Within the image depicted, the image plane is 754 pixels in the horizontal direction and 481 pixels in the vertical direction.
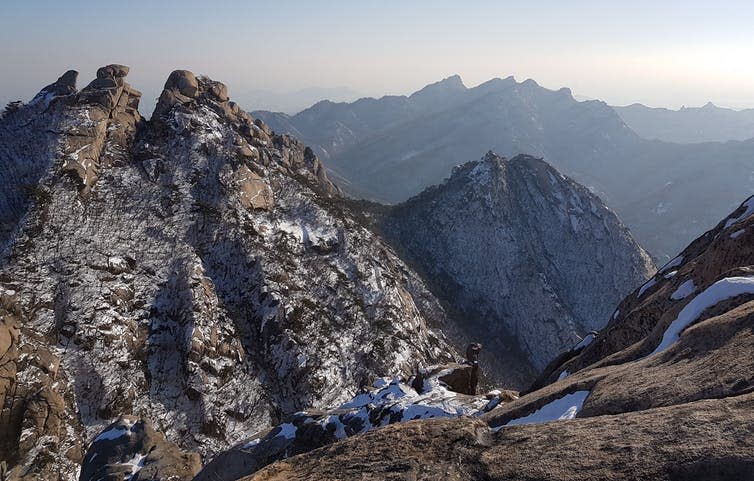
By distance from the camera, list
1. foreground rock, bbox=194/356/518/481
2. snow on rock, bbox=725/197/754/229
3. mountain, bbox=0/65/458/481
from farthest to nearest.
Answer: mountain, bbox=0/65/458/481 → snow on rock, bbox=725/197/754/229 → foreground rock, bbox=194/356/518/481

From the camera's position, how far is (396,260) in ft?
295

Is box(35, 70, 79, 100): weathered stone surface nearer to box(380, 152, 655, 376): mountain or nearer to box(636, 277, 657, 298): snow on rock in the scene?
box(380, 152, 655, 376): mountain

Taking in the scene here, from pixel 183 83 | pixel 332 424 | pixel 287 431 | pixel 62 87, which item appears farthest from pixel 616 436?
pixel 183 83

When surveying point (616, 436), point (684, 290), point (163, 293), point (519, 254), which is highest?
point (616, 436)

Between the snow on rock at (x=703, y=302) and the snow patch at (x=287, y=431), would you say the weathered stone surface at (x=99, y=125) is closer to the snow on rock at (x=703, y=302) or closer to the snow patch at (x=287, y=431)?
the snow patch at (x=287, y=431)

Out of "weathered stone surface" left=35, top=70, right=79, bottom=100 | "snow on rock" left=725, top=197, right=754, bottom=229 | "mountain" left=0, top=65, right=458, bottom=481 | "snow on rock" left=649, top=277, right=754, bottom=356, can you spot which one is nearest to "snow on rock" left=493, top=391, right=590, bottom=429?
"snow on rock" left=649, top=277, right=754, bottom=356

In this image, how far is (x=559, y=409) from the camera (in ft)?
45.2

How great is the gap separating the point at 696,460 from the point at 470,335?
294 feet

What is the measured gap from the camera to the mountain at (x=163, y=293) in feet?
135

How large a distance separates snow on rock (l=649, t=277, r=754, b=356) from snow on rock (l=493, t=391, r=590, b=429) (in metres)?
3.55

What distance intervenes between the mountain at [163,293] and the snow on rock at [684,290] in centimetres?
2930

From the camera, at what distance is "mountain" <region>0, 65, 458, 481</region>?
1620 inches

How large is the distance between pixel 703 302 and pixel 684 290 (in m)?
7.76

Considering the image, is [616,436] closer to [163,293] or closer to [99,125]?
→ [163,293]
